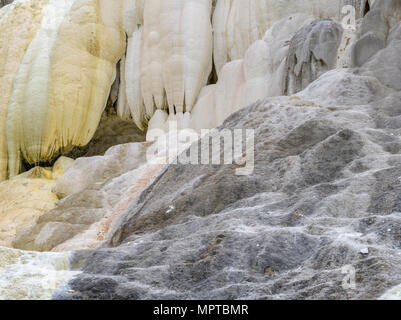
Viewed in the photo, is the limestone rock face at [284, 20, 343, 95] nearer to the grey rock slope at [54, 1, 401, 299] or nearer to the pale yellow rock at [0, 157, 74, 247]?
the grey rock slope at [54, 1, 401, 299]

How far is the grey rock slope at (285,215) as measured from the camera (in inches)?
177

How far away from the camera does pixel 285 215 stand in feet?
18.5

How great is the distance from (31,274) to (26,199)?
791 cm

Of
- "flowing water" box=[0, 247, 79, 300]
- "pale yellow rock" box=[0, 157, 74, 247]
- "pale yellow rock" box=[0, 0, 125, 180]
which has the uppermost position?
"flowing water" box=[0, 247, 79, 300]

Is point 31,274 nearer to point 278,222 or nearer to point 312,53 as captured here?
point 278,222

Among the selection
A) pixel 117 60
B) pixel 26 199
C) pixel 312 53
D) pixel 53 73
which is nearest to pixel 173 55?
pixel 117 60

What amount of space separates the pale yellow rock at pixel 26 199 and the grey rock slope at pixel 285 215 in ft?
11.7

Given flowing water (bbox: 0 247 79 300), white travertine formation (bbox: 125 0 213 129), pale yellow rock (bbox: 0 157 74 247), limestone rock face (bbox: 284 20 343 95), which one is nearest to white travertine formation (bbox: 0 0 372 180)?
white travertine formation (bbox: 125 0 213 129)

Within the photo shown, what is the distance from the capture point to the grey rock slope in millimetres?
4496

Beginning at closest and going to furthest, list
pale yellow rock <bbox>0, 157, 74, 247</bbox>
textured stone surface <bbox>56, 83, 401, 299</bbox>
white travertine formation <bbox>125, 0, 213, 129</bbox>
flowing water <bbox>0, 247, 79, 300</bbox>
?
textured stone surface <bbox>56, 83, 401, 299</bbox> < flowing water <bbox>0, 247, 79, 300</bbox> < pale yellow rock <bbox>0, 157, 74, 247</bbox> < white travertine formation <bbox>125, 0, 213, 129</bbox>

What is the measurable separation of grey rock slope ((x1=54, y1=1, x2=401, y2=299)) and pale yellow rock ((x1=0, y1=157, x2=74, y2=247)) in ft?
11.7

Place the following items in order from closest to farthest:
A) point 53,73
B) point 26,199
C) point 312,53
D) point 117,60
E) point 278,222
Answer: point 278,222 → point 312,53 → point 26,199 → point 53,73 → point 117,60

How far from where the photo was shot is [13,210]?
1226 cm
